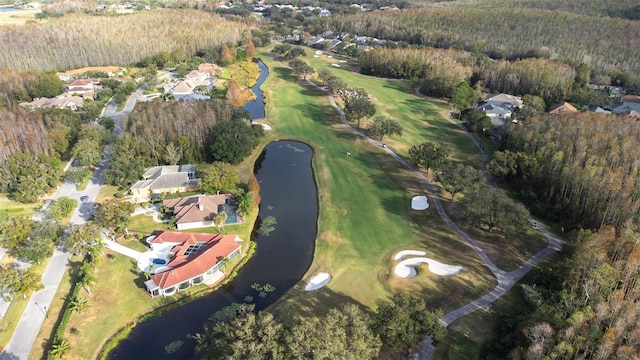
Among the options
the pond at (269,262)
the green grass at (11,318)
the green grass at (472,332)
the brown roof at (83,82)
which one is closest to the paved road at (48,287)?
the green grass at (11,318)

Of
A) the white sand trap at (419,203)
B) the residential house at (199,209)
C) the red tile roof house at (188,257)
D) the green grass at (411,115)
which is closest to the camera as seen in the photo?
the red tile roof house at (188,257)

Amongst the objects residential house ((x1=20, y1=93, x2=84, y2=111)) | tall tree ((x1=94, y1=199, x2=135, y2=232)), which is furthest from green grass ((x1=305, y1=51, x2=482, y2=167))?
residential house ((x1=20, y1=93, x2=84, y2=111))

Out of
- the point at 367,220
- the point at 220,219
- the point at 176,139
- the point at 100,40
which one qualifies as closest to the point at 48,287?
the point at 220,219

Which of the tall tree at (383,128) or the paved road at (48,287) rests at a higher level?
the tall tree at (383,128)

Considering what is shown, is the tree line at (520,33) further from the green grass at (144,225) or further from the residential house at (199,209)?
the green grass at (144,225)

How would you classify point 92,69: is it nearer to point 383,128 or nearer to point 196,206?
point 196,206

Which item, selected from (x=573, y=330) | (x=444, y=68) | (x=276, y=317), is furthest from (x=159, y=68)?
(x=573, y=330)

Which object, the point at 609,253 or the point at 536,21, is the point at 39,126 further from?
the point at 536,21
